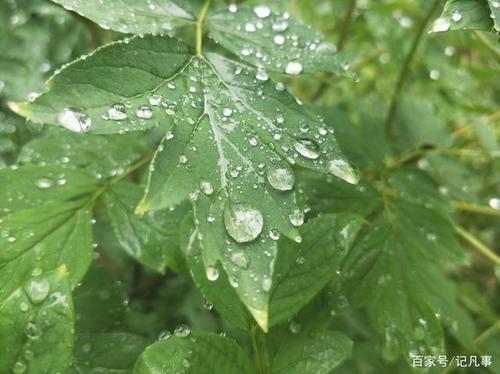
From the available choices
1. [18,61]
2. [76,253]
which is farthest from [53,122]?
[18,61]

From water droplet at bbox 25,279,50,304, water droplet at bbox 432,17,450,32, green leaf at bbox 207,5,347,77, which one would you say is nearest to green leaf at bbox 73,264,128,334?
water droplet at bbox 25,279,50,304

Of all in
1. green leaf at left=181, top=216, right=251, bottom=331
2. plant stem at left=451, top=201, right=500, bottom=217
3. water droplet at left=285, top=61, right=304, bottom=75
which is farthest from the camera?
plant stem at left=451, top=201, right=500, bottom=217

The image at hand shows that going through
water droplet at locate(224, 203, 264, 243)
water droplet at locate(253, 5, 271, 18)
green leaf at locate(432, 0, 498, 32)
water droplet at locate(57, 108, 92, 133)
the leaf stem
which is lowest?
water droplet at locate(224, 203, 264, 243)

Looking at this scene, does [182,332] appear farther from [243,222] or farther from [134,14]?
[134,14]

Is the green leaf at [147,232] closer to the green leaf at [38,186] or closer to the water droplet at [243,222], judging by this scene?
the green leaf at [38,186]

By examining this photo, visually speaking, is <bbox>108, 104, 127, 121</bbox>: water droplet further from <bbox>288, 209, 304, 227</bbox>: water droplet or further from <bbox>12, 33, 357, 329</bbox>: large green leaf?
<bbox>288, 209, 304, 227</bbox>: water droplet

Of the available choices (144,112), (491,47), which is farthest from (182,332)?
(491,47)
